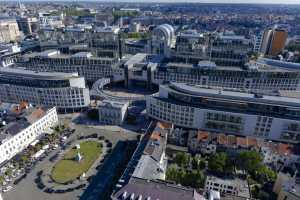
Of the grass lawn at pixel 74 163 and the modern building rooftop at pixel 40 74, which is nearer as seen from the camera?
the grass lawn at pixel 74 163

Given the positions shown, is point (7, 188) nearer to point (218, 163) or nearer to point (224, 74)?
point (218, 163)

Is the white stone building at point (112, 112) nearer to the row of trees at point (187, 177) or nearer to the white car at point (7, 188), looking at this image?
the row of trees at point (187, 177)

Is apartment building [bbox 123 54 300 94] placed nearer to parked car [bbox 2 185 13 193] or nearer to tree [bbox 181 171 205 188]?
tree [bbox 181 171 205 188]

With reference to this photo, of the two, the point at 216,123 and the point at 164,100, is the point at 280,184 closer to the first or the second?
the point at 216,123

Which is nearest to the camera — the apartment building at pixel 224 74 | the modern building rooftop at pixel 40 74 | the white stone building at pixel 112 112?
the white stone building at pixel 112 112

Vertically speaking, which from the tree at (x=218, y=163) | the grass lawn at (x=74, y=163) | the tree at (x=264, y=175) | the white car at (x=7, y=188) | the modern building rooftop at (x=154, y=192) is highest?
the modern building rooftop at (x=154, y=192)

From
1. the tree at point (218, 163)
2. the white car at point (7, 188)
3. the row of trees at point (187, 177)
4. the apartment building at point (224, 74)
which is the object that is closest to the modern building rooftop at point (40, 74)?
the apartment building at point (224, 74)

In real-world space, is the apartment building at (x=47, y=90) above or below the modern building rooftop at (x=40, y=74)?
below
